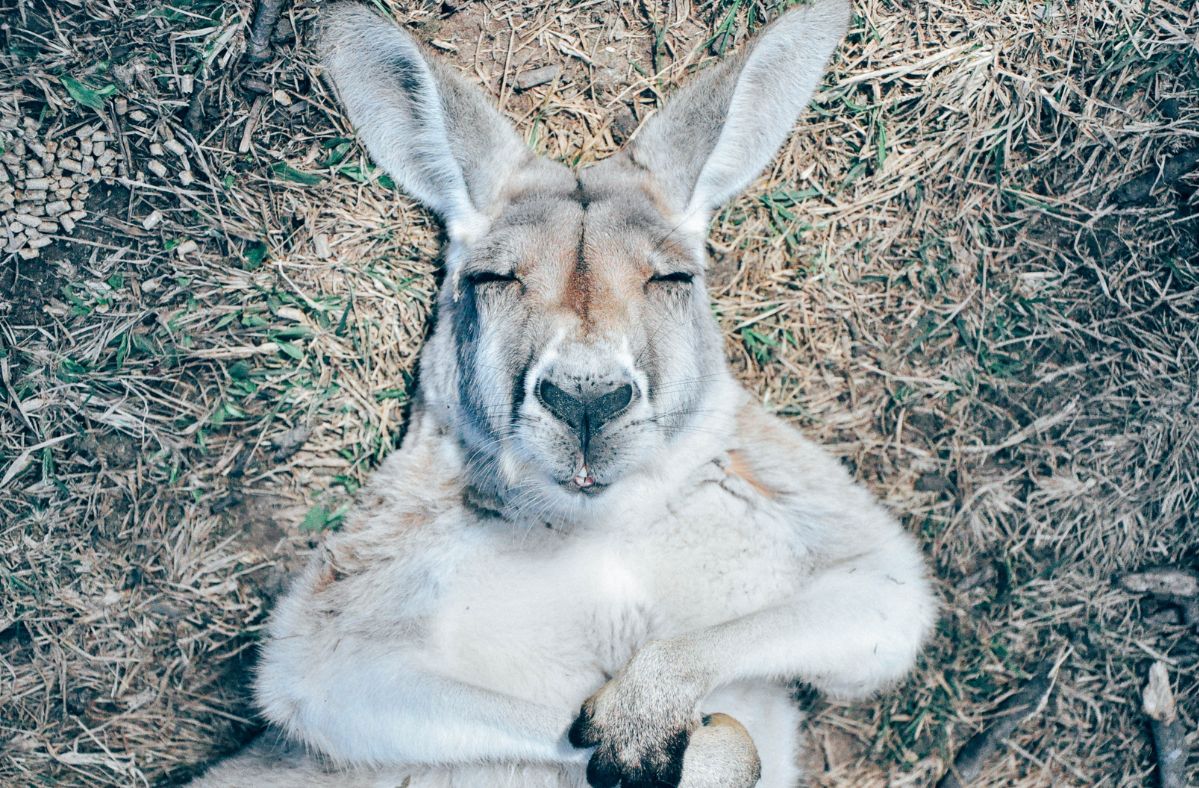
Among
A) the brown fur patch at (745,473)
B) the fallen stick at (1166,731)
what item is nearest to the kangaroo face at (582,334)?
the brown fur patch at (745,473)

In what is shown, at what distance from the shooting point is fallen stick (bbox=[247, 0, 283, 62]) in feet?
12.2

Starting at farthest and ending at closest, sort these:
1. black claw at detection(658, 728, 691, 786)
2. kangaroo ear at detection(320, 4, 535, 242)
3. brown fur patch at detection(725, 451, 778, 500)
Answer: brown fur patch at detection(725, 451, 778, 500)
kangaroo ear at detection(320, 4, 535, 242)
black claw at detection(658, 728, 691, 786)

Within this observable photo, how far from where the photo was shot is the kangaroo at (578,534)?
3045 millimetres

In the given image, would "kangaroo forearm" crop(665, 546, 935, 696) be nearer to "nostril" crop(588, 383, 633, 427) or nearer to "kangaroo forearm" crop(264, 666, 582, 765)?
"kangaroo forearm" crop(264, 666, 582, 765)

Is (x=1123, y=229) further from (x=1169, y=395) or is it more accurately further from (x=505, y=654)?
(x=505, y=654)

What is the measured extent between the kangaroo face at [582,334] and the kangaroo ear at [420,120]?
15cm

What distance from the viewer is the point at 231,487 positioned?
3939 mm

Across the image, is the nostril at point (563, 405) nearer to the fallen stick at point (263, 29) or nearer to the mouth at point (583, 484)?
the mouth at point (583, 484)

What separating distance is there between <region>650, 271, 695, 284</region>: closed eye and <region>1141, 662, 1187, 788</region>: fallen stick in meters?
2.62

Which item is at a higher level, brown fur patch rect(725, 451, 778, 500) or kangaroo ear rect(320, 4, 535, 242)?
kangaroo ear rect(320, 4, 535, 242)

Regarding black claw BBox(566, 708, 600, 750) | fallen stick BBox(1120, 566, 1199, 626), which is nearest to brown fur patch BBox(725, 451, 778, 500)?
black claw BBox(566, 708, 600, 750)

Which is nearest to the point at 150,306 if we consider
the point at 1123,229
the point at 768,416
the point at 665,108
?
the point at 665,108

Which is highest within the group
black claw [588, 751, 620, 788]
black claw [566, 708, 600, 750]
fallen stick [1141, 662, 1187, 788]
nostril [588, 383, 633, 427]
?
nostril [588, 383, 633, 427]

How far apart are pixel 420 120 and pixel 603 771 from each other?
221cm
